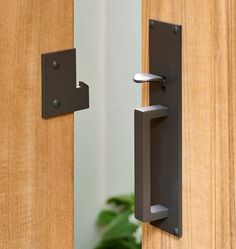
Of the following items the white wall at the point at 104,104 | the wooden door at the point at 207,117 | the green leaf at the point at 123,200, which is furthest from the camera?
the green leaf at the point at 123,200

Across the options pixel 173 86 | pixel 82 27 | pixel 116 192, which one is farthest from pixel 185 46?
pixel 116 192

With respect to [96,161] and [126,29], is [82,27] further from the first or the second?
[96,161]

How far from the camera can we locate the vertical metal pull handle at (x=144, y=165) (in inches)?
30.9

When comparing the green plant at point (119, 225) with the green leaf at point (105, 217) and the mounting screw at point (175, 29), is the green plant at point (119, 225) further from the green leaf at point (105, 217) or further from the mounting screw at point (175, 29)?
the mounting screw at point (175, 29)

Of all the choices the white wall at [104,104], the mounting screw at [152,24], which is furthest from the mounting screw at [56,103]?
the white wall at [104,104]

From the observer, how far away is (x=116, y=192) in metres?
2.64

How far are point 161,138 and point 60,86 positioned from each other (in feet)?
0.41

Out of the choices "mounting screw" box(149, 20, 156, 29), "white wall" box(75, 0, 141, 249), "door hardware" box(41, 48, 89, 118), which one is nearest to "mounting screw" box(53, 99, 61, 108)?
"door hardware" box(41, 48, 89, 118)

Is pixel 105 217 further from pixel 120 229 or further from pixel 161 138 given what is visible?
pixel 161 138

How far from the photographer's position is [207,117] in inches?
29.5

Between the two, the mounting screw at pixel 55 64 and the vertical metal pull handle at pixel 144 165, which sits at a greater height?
the mounting screw at pixel 55 64

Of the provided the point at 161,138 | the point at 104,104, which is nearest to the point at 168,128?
the point at 161,138

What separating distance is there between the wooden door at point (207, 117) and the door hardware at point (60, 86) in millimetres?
105

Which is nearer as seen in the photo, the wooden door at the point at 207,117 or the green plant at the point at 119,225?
the wooden door at the point at 207,117
